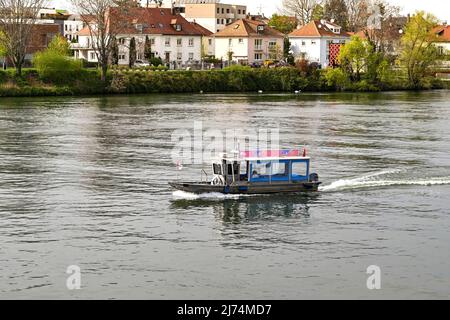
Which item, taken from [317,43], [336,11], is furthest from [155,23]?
[336,11]

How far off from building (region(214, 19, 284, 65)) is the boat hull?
4327 inches

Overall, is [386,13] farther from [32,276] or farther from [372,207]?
[32,276]

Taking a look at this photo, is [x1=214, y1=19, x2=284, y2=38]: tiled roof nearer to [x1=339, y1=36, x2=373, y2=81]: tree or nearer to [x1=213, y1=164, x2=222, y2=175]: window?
[x1=339, y1=36, x2=373, y2=81]: tree

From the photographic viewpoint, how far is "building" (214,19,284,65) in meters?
156

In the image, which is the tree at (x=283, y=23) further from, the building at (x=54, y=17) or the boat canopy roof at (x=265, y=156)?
the boat canopy roof at (x=265, y=156)

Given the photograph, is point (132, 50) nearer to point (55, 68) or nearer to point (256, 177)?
point (55, 68)

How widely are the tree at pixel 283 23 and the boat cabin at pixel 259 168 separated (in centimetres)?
14867

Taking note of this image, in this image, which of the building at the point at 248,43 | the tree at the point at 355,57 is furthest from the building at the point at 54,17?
the tree at the point at 355,57

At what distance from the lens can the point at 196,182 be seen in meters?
44.8

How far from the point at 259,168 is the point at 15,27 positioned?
7601 centimetres

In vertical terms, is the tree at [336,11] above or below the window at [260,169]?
above

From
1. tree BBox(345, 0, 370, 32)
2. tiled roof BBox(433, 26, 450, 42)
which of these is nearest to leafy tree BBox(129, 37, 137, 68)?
tree BBox(345, 0, 370, 32)

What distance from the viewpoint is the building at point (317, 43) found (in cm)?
15862
